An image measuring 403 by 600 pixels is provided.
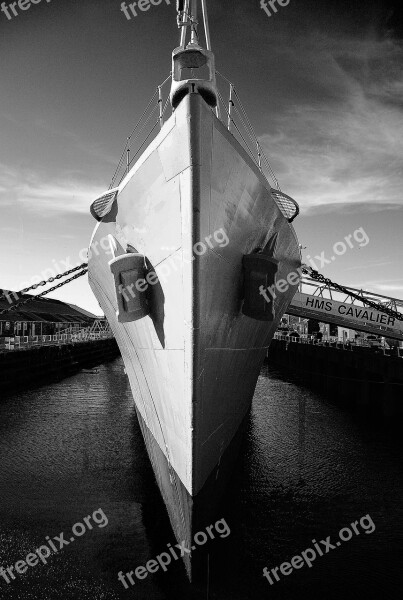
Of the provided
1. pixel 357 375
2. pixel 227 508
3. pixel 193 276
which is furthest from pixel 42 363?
pixel 193 276

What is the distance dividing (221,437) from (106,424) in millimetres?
9879

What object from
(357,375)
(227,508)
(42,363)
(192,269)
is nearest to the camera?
(192,269)

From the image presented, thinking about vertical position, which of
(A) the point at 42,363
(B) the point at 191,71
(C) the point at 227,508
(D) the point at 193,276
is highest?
(B) the point at 191,71

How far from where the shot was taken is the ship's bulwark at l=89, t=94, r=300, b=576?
4.00 metres

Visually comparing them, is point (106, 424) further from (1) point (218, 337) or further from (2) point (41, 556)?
(1) point (218, 337)

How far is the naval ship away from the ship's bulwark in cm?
1

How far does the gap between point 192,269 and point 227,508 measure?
5542mm

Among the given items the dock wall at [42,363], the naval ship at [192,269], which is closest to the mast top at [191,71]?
the naval ship at [192,269]

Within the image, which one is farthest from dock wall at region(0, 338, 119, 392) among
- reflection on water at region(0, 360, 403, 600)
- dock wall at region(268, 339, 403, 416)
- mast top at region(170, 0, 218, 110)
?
mast top at region(170, 0, 218, 110)

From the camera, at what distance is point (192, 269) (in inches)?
157

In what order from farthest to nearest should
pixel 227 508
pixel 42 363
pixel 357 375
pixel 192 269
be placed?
1. pixel 42 363
2. pixel 357 375
3. pixel 227 508
4. pixel 192 269

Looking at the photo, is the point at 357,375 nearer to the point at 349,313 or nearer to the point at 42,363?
the point at 349,313

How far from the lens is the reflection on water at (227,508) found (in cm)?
516

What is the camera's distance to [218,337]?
4.71 m
